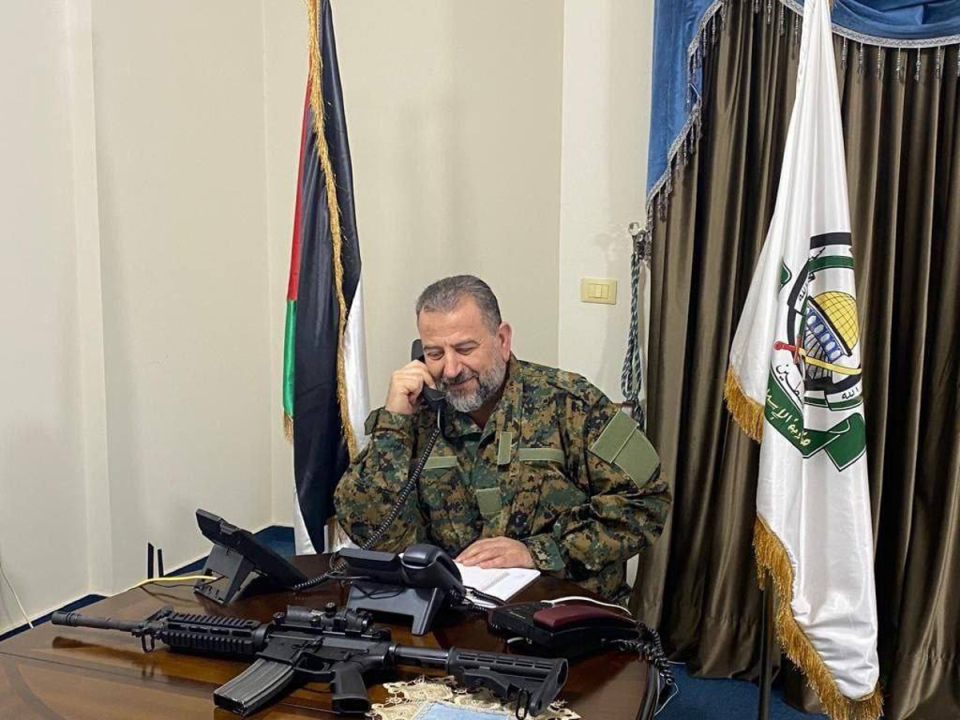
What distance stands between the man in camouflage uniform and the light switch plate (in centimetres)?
68

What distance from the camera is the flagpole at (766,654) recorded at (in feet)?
7.50

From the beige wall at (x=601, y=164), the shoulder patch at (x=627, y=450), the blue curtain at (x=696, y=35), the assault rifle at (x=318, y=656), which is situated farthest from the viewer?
the beige wall at (x=601, y=164)

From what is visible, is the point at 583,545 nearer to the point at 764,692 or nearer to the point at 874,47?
the point at 764,692

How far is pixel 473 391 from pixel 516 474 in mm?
230

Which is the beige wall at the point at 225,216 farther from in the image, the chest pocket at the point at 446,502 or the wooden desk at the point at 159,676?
the wooden desk at the point at 159,676

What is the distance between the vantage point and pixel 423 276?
12.4 feet

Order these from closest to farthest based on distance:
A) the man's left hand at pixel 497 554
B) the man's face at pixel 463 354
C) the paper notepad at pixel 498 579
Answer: the paper notepad at pixel 498 579 < the man's left hand at pixel 497 554 < the man's face at pixel 463 354

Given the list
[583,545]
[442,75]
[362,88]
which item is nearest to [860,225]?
[583,545]

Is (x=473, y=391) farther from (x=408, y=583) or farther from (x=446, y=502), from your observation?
(x=408, y=583)

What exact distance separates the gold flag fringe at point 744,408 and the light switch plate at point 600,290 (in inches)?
23.8

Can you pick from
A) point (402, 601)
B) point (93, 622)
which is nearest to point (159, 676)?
point (93, 622)

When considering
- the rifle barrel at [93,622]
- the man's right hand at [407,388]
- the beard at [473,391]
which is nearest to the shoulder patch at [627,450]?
the beard at [473,391]

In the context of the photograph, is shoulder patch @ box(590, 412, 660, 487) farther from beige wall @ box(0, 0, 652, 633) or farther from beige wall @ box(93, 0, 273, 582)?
beige wall @ box(93, 0, 273, 582)

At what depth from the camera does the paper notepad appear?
5.73 ft
